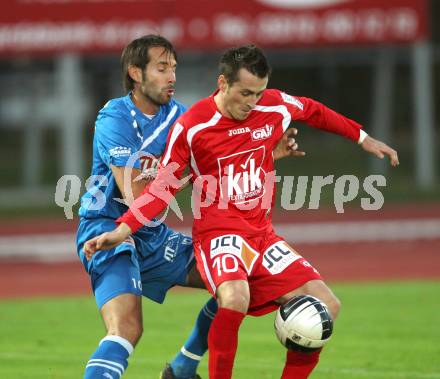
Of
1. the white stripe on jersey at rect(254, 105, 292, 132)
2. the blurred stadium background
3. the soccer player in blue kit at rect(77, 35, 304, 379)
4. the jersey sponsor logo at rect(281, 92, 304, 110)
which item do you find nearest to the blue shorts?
the soccer player in blue kit at rect(77, 35, 304, 379)

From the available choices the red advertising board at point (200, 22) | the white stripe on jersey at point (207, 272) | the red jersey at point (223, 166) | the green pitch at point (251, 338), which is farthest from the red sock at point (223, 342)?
the red advertising board at point (200, 22)

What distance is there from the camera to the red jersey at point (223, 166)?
6.16 m

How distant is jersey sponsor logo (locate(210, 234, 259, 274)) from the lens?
241 inches

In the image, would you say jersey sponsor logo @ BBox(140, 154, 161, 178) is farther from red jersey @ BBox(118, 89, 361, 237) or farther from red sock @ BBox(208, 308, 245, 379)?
red sock @ BBox(208, 308, 245, 379)

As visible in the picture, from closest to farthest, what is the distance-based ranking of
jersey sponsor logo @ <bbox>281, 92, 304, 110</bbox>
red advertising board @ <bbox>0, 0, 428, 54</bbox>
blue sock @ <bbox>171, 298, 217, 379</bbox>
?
jersey sponsor logo @ <bbox>281, 92, 304, 110</bbox>, blue sock @ <bbox>171, 298, 217, 379</bbox>, red advertising board @ <bbox>0, 0, 428, 54</bbox>

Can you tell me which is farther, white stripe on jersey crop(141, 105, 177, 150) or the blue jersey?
white stripe on jersey crop(141, 105, 177, 150)

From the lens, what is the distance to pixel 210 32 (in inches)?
827

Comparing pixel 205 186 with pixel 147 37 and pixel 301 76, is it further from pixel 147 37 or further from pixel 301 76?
pixel 301 76

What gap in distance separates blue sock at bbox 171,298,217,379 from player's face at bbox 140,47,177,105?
153cm

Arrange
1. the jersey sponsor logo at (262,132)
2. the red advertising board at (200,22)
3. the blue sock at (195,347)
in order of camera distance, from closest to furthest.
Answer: the jersey sponsor logo at (262,132) → the blue sock at (195,347) → the red advertising board at (200,22)

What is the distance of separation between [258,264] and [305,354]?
615mm

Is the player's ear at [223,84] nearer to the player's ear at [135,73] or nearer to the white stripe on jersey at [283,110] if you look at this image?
the white stripe on jersey at [283,110]

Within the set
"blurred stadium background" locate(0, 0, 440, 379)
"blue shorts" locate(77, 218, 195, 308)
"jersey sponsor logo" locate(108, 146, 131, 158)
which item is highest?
"jersey sponsor logo" locate(108, 146, 131, 158)

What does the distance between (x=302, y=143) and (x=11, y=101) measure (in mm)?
9369
